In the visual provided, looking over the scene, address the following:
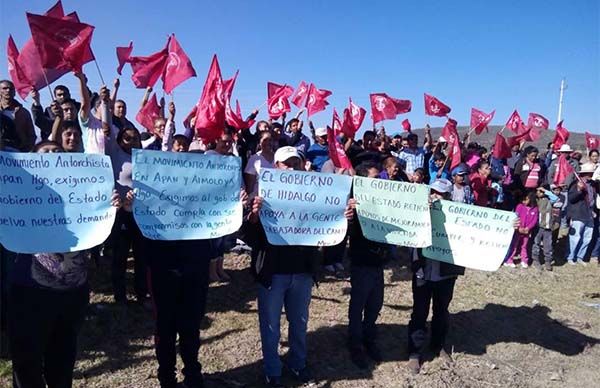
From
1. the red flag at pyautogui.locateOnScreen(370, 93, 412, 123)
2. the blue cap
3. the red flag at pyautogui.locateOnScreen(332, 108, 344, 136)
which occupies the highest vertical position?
the red flag at pyautogui.locateOnScreen(370, 93, 412, 123)

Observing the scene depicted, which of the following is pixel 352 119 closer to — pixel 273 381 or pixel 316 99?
pixel 316 99

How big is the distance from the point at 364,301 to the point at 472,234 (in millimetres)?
1383

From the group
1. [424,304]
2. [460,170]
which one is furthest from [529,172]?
[424,304]

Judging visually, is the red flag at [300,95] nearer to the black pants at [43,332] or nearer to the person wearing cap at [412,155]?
the person wearing cap at [412,155]

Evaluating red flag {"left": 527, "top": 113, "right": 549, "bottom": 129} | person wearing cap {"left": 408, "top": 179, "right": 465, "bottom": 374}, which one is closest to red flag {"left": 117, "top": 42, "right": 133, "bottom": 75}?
person wearing cap {"left": 408, "top": 179, "right": 465, "bottom": 374}

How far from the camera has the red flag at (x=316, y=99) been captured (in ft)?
36.4

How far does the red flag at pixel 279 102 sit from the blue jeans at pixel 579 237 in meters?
7.23

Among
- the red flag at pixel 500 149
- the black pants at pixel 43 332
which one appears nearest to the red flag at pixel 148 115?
the black pants at pixel 43 332

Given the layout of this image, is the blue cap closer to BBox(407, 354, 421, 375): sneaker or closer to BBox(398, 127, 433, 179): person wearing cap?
BBox(398, 127, 433, 179): person wearing cap

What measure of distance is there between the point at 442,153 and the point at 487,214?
659cm

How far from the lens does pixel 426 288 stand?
17.3 ft

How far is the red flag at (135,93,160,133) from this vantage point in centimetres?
814

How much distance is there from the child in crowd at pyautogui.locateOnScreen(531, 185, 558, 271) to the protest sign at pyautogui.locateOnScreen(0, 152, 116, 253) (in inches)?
379

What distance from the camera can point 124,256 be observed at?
6.07 meters
